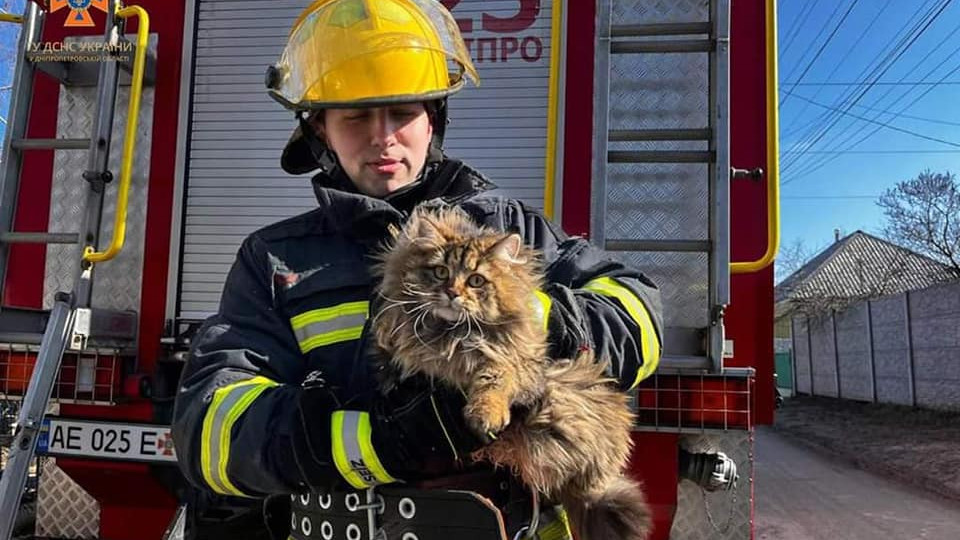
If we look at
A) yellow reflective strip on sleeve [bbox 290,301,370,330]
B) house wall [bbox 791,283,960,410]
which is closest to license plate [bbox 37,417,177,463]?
yellow reflective strip on sleeve [bbox 290,301,370,330]

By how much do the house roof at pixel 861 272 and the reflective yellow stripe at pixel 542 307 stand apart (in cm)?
1401

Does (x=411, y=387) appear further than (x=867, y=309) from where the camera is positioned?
No

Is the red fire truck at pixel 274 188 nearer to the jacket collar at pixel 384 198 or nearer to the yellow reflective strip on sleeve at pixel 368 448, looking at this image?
the jacket collar at pixel 384 198

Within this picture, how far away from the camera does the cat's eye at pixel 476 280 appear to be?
54.6 inches

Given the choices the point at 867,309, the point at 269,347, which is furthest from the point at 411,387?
the point at 867,309

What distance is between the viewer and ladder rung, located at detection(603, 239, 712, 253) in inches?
108

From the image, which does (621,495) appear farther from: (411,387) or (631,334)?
(411,387)

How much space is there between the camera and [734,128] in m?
3.07

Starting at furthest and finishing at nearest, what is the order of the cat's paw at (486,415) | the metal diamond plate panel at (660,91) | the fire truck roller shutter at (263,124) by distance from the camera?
the fire truck roller shutter at (263,124)
the metal diamond plate panel at (660,91)
the cat's paw at (486,415)

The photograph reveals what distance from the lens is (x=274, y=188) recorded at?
3.55 meters

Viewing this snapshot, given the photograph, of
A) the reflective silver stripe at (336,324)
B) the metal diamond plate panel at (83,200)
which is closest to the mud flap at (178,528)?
the metal diamond plate panel at (83,200)

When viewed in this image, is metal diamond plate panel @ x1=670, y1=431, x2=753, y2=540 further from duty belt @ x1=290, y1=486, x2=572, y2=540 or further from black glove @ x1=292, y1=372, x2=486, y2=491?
black glove @ x1=292, y1=372, x2=486, y2=491

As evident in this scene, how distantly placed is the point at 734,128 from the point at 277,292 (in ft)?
6.94

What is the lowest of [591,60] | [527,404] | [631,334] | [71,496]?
[71,496]
